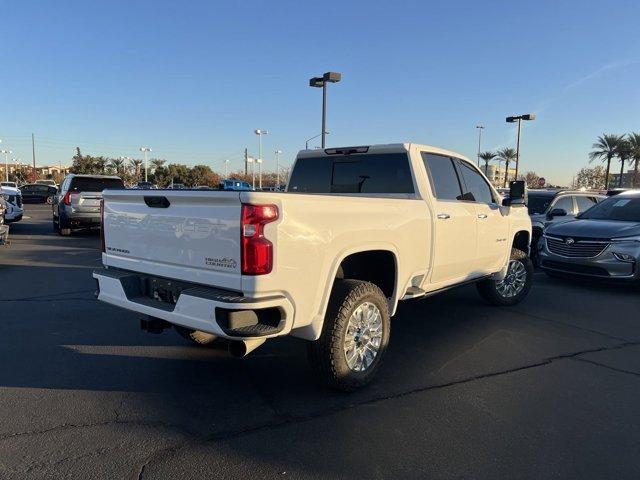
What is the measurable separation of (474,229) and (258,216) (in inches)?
126

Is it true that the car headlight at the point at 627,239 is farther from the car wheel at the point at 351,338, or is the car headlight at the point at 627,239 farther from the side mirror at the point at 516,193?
the car wheel at the point at 351,338

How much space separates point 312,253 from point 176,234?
1015 millimetres

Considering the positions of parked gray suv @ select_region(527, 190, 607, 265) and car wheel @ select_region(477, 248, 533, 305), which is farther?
parked gray suv @ select_region(527, 190, 607, 265)

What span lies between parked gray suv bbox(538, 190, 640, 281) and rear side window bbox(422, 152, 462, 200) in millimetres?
3849

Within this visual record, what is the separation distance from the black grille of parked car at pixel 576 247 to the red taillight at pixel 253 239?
6826mm

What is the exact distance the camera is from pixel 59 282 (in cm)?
818

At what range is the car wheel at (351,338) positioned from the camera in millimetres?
3779

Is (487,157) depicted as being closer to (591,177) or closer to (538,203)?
(591,177)

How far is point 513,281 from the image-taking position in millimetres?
7004

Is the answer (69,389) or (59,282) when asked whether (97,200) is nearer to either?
(59,282)

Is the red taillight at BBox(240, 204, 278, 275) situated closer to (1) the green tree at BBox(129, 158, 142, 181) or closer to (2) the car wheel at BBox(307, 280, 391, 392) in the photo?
(2) the car wheel at BBox(307, 280, 391, 392)

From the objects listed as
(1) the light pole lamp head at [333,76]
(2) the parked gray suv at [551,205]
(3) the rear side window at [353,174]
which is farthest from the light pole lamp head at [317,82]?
(3) the rear side window at [353,174]

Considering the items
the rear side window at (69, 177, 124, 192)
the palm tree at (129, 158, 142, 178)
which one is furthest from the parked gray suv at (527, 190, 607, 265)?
the palm tree at (129, 158, 142, 178)

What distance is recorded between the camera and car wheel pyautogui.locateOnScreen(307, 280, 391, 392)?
3779 mm
